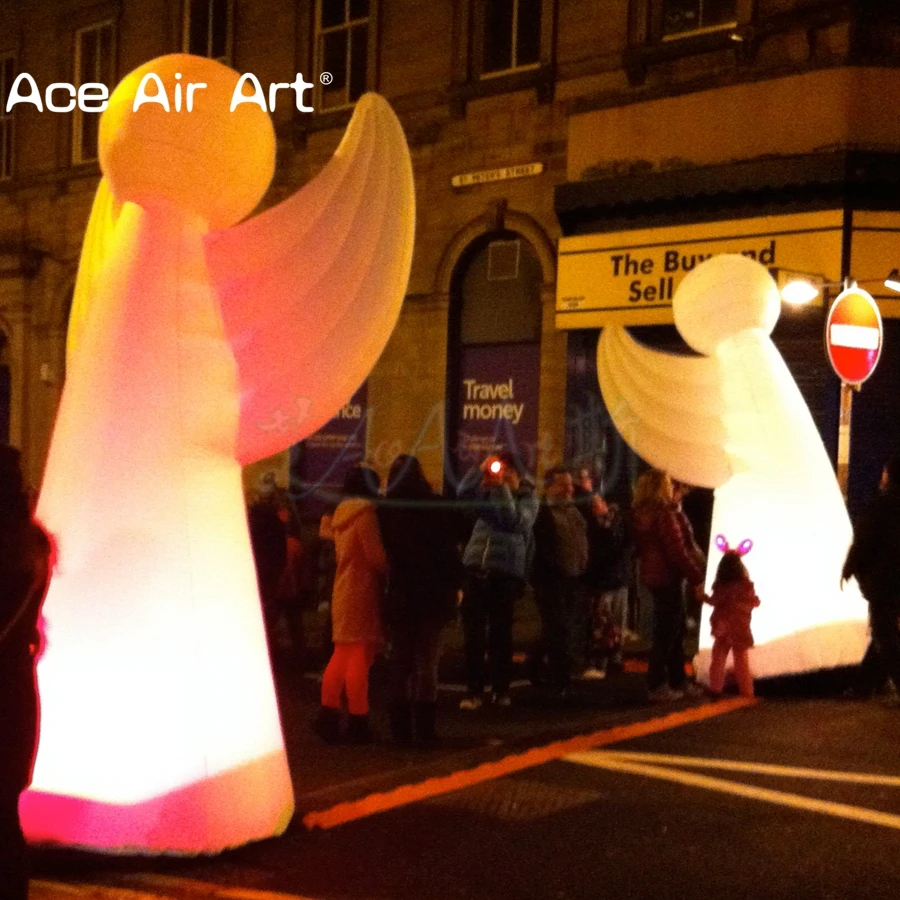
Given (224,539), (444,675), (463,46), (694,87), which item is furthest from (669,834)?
(463,46)

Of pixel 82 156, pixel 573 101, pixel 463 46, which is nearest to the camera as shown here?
pixel 573 101

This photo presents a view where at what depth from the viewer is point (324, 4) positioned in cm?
1741

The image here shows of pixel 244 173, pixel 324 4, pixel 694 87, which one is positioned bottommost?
pixel 244 173

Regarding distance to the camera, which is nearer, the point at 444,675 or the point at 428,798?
the point at 428,798

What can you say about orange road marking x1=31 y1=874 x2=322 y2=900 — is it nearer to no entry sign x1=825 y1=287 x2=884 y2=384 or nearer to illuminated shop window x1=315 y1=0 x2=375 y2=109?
no entry sign x1=825 y1=287 x2=884 y2=384

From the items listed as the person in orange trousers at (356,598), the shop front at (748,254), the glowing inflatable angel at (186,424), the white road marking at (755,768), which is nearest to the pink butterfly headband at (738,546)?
the white road marking at (755,768)

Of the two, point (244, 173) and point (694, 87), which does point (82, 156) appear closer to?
→ point (694, 87)

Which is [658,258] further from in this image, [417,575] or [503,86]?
[417,575]

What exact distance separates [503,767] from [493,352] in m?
9.55

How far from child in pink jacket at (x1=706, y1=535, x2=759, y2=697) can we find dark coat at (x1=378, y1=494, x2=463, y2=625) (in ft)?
7.58

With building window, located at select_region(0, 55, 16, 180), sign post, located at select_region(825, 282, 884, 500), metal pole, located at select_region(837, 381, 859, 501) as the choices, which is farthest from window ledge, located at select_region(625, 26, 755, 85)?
building window, located at select_region(0, 55, 16, 180)

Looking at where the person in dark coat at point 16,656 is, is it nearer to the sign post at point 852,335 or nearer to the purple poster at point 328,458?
the sign post at point 852,335

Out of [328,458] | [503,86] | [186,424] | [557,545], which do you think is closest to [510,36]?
[503,86]

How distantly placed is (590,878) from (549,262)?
35.2ft
